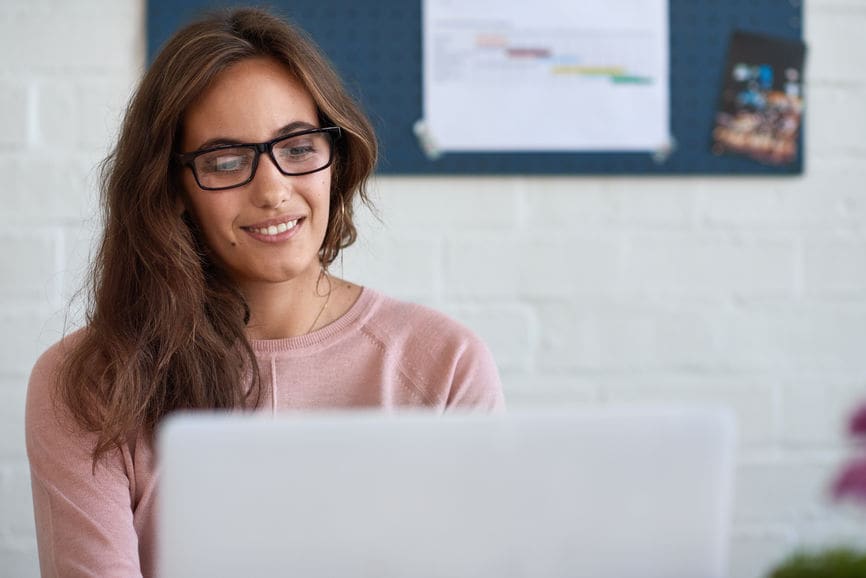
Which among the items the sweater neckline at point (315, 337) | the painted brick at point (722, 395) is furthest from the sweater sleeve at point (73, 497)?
the painted brick at point (722, 395)

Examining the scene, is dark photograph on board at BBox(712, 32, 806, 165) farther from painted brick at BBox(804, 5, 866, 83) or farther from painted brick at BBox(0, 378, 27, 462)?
painted brick at BBox(0, 378, 27, 462)

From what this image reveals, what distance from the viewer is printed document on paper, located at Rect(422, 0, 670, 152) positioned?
175 centimetres

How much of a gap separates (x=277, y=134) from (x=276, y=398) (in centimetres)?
32

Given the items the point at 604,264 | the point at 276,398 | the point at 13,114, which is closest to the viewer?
the point at 276,398

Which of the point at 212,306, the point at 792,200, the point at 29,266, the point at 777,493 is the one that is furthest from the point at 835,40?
the point at 29,266

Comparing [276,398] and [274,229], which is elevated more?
[274,229]

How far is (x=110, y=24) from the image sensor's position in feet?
5.56

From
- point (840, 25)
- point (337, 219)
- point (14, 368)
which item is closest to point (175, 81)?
point (337, 219)

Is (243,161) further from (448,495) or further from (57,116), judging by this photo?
(448,495)

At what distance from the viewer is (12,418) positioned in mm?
1688

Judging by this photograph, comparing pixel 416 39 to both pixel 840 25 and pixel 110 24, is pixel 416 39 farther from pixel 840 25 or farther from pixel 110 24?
pixel 840 25

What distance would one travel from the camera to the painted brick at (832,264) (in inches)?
72.4

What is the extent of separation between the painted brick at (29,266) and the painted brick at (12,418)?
0.14 metres

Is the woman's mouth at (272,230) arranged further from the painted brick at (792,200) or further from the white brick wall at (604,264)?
the painted brick at (792,200)
